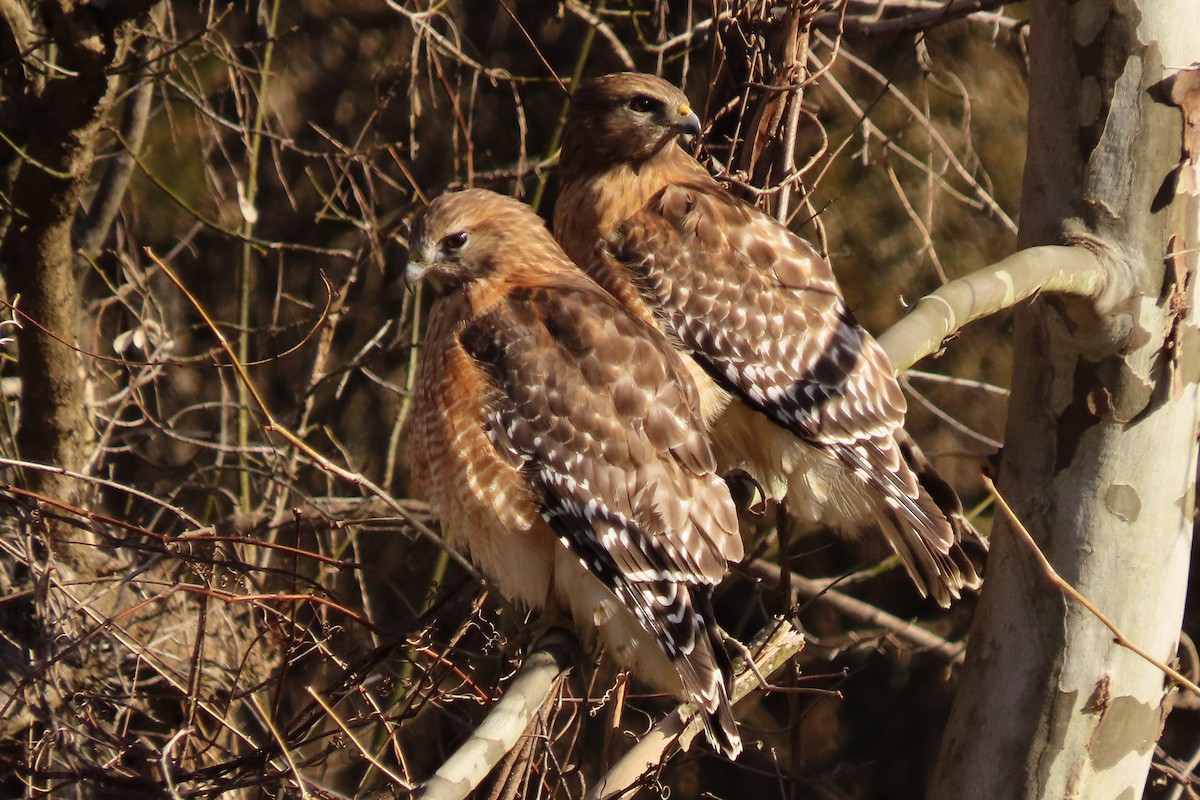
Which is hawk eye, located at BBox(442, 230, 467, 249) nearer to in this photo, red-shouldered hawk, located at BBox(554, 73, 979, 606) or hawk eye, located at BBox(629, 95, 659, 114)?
red-shouldered hawk, located at BBox(554, 73, 979, 606)

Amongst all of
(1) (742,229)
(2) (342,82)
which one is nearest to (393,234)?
(2) (342,82)

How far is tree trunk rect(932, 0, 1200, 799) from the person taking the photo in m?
2.77

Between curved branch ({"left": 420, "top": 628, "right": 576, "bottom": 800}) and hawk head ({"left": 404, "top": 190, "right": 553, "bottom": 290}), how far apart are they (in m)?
1.03

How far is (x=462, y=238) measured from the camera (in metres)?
3.15

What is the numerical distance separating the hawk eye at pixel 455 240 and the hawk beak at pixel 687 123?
673 mm

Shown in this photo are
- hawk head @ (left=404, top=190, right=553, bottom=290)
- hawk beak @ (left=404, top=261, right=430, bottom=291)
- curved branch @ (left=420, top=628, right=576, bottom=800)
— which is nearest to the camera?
curved branch @ (left=420, top=628, right=576, bottom=800)

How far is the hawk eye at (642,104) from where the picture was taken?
138 inches

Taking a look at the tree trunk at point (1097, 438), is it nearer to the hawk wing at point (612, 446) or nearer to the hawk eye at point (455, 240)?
the hawk wing at point (612, 446)

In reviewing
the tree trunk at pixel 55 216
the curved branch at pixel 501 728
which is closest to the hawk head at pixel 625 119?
the tree trunk at pixel 55 216

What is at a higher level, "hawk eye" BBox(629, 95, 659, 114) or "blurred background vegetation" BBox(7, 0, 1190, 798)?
"hawk eye" BBox(629, 95, 659, 114)

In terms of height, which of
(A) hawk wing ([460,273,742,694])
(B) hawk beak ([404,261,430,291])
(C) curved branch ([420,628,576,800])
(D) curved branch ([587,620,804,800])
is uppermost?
(B) hawk beak ([404,261,430,291])

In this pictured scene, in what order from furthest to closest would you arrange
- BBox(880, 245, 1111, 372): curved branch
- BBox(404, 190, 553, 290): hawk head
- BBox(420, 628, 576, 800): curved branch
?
1. BBox(404, 190, 553, 290): hawk head
2. BBox(880, 245, 1111, 372): curved branch
3. BBox(420, 628, 576, 800): curved branch

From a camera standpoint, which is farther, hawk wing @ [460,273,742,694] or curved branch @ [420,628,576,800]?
hawk wing @ [460,273,742,694]

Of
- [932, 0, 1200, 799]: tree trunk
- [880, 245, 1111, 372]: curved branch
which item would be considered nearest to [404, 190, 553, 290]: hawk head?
[880, 245, 1111, 372]: curved branch
